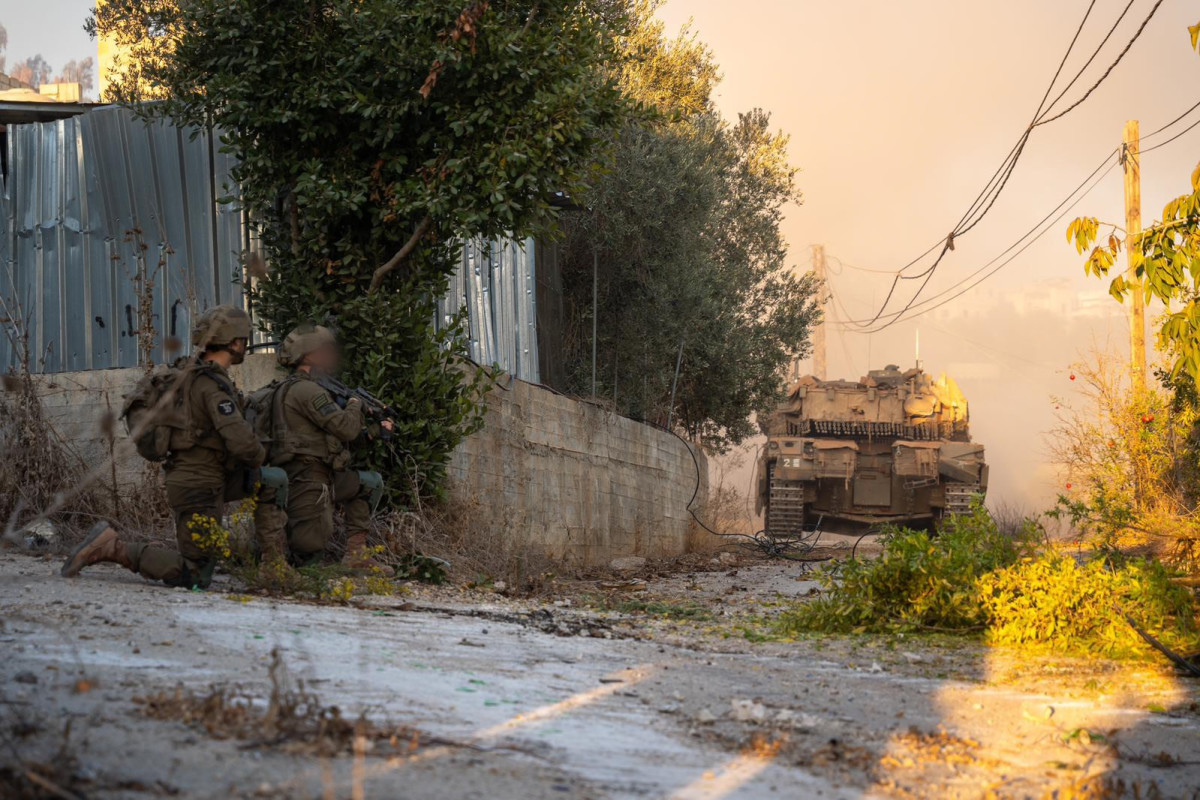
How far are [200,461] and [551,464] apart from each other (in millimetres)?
5880

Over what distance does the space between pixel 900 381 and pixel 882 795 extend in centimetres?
1844

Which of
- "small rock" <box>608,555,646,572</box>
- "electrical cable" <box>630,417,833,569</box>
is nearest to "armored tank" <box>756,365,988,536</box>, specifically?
"electrical cable" <box>630,417,833,569</box>

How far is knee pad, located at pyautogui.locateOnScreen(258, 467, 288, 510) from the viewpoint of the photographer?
6.69m

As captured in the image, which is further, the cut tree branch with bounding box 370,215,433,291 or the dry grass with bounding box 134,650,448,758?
the cut tree branch with bounding box 370,215,433,291

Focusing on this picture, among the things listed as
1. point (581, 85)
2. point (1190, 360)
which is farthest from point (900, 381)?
point (1190, 360)

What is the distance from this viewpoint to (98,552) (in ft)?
19.8

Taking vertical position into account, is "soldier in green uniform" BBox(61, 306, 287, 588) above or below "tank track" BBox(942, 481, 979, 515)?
above

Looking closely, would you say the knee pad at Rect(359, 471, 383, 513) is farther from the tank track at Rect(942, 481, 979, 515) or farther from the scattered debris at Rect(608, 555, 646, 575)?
the tank track at Rect(942, 481, 979, 515)

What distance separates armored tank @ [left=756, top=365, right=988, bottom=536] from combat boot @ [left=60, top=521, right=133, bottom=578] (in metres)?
13.5

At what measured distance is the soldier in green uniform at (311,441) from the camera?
7.06m

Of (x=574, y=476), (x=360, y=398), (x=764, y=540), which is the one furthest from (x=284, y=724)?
(x=764, y=540)

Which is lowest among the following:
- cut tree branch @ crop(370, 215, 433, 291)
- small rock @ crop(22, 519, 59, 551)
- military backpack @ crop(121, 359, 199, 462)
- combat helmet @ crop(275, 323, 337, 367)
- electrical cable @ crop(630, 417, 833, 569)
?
electrical cable @ crop(630, 417, 833, 569)

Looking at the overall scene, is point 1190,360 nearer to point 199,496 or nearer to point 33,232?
point 199,496

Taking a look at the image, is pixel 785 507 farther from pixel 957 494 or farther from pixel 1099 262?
pixel 1099 262
